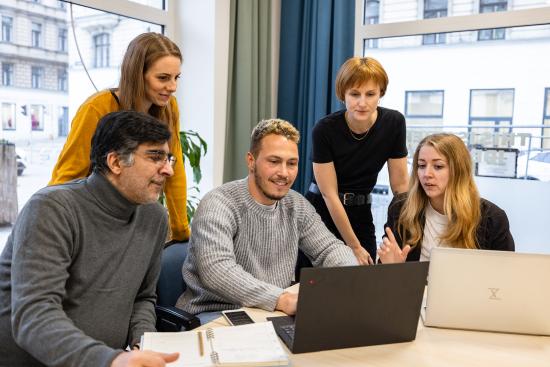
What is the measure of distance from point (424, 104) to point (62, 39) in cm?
226

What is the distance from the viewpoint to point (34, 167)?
281 cm

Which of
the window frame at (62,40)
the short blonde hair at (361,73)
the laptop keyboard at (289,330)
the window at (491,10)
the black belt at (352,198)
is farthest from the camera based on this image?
the window at (491,10)

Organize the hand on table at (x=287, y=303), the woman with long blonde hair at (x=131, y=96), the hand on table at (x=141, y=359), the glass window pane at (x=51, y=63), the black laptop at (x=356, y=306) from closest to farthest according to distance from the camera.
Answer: the hand on table at (x=141, y=359)
the black laptop at (x=356, y=306)
the hand on table at (x=287, y=303)
the woman with long blonde hair at (x=131, y=96)
the glass window pane at (x=51, y=63)

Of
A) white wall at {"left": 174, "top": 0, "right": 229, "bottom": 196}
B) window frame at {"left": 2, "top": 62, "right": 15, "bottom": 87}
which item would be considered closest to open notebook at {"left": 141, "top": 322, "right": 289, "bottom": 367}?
window frame at {"left": 2, "top": 62, "right": 15, "bottom": 87}

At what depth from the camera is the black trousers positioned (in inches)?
99.7

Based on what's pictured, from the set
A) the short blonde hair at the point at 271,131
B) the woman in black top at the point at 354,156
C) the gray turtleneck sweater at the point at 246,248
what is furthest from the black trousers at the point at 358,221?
the short blonde hair at the point at 271,131

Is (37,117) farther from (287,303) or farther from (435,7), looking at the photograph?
(435,7)

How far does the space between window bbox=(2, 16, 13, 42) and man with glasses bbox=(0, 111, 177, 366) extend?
1.52 meters

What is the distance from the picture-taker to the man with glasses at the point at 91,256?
3.89 ft

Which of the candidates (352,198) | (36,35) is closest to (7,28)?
(36,35)

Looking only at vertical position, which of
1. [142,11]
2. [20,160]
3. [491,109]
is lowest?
[20,160]

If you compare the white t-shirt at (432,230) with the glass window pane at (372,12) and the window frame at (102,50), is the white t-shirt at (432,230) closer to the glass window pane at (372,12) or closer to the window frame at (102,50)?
the glass window pane at (372,12)

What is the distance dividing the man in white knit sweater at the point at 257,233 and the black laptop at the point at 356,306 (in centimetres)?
40

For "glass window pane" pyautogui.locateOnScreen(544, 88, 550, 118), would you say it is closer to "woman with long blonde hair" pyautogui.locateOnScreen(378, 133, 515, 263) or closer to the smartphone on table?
"woman with long blonde hair" pyautogui.locateOnScreen(378, 133, 515, 263)
